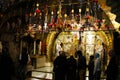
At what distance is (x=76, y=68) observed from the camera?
39.5 feet

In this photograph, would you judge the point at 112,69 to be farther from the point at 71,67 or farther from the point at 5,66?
the point at 5,66

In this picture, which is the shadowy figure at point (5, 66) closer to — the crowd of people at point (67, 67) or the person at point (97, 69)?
the crowd of people at point (67, 67)

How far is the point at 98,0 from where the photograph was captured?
1242 centimetres

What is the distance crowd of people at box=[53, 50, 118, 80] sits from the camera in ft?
35.1

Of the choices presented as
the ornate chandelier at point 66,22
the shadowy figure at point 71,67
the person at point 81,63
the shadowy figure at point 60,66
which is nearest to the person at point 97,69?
the person at point 81,63

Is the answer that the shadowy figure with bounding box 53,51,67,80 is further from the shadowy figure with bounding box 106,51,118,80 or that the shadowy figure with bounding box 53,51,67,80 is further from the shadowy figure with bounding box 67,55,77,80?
the shadowy figure with bounding box 106,51,118,80

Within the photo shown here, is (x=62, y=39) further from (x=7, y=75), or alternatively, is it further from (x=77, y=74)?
(x=7, y=75)

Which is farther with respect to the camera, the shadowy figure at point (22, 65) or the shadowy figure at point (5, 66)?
the shadowy figure at point (22, 65)

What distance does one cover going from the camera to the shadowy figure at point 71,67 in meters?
11.5

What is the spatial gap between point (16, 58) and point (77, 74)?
4219mm

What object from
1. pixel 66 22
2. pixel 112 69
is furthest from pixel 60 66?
pixel 66 22

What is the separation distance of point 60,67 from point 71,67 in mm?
472

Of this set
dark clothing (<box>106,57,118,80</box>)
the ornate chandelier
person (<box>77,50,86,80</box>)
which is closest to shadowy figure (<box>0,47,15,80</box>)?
person (<box>77,50,86,80</box>)

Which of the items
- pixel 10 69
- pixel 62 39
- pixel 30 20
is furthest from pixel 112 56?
pixel 62 39
